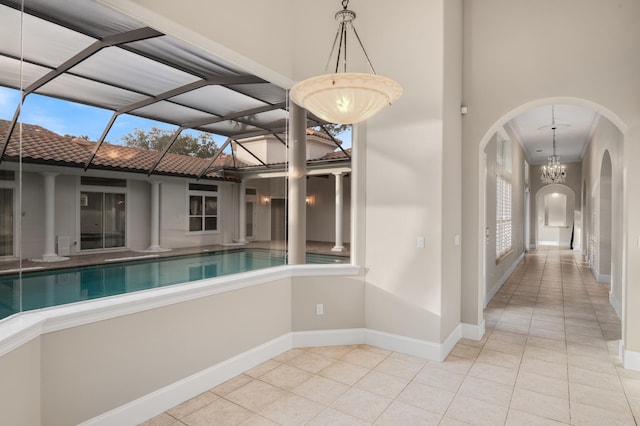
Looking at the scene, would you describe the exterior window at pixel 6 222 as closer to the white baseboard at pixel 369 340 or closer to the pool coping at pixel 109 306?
the pool coping at pixel 109 306

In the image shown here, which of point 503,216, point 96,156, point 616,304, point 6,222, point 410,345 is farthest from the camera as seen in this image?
point 503,216

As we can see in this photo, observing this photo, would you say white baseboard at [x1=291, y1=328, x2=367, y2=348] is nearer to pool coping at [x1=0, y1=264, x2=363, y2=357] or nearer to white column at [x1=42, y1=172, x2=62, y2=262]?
pool coping at [x1=0, y1=264, x2=363, y2=357]

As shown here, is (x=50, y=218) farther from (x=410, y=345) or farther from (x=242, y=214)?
(x=410, y=345)

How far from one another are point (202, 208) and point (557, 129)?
8.56 metres

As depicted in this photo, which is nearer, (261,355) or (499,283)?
(261,355)

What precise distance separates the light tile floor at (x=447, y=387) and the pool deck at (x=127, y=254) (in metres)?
1.09

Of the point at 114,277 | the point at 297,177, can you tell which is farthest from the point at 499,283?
the point at 114,277

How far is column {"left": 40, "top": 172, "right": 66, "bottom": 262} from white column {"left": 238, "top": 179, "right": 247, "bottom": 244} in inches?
62.8

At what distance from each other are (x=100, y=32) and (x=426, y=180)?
303 centimetres

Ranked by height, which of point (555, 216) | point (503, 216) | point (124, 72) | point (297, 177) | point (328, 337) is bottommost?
point (328, 337)

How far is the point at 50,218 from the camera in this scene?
230 centimetres

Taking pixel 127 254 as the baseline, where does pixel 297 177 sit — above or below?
above

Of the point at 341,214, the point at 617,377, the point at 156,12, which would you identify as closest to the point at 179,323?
the point at 341,214

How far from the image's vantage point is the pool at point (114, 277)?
80.9 inches
